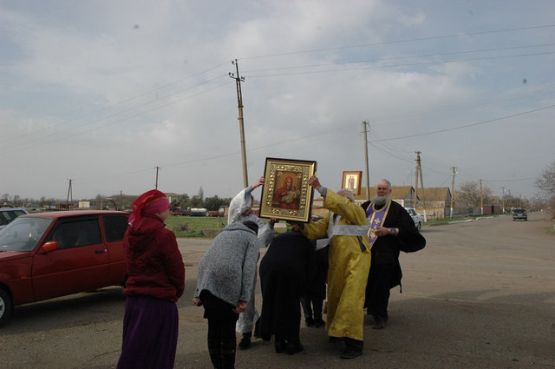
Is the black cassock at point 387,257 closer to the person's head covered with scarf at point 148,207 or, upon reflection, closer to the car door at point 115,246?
the person's head covered with scarf at point 148,207

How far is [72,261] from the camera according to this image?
7.88 metres

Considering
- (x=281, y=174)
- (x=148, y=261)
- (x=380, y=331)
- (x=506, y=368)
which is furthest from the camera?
(x=380, y=331)

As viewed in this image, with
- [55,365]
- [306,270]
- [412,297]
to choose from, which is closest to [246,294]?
[306,270]

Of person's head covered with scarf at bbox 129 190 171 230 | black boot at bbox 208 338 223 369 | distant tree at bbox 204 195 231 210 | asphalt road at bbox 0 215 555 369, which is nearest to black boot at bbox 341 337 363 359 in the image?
asphalt road at bbox 0 215 555 369

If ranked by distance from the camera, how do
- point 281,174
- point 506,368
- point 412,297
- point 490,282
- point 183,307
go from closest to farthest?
point 506,368 < point 281,174 < point 183,307 < point 412,297 < point 490,282

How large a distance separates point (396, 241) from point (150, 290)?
14.1ft

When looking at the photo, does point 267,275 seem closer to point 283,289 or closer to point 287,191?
point 283,289

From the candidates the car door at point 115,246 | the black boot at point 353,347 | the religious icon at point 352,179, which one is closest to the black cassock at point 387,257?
the black boot at point 353,347

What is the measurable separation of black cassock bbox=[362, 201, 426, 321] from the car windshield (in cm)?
506

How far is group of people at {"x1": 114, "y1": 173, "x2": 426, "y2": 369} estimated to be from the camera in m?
3.83

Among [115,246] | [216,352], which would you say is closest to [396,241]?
[216,352]

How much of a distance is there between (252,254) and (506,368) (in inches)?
116

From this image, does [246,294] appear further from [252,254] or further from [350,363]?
[350,363]

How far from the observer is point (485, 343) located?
6.12m
